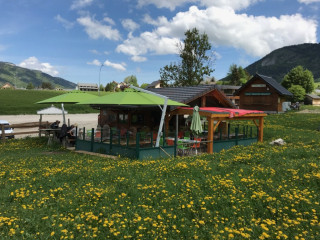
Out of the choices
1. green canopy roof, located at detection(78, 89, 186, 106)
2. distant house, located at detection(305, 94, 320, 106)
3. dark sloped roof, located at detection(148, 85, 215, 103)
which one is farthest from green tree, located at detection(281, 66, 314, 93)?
green canopy roof, located at detection(78, 89, 186, 106)

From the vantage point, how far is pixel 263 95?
44.0m

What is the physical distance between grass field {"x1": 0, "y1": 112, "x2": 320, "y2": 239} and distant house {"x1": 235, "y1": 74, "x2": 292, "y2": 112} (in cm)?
3599

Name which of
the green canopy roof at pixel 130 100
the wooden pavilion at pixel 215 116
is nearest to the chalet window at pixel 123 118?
the wooden pavilion at pixel 215 116

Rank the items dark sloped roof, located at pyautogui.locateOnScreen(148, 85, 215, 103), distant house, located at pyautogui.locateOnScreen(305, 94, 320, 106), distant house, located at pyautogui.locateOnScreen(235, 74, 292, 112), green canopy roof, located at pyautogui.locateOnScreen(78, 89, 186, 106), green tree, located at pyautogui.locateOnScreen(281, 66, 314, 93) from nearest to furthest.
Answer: green canopy roof, located at pyautogui.locateOnScreen(78, 89, 186, 106), dark sloped roof, located at pyautogui.locateOnScreen(148, 85, 215, 103), distant house, located at pyautogui.locateOnScreen(235, 74, 292, 112), distant house, located at pyautogui.locateOnScreen(305, 94, 320, 106), green tree, located at pyautogui.locateOnScreen(281, 66, 314, 93)

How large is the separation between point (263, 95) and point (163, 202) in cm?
4215

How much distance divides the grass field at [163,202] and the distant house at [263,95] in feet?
118

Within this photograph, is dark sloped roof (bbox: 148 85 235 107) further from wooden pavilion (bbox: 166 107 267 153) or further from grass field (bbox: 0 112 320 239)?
grass field (bbox: 0 112 320 239)

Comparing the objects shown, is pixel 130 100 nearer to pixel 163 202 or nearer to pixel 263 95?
pixel 163 202

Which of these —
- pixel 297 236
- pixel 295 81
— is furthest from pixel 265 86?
Result: pixel 297 236

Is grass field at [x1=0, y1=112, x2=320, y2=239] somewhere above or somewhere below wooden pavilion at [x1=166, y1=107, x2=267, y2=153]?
below

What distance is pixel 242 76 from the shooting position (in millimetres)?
107812

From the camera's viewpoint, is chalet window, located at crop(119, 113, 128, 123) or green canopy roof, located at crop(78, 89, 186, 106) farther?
chalet window, located at crop(119, 113, 128, 123)

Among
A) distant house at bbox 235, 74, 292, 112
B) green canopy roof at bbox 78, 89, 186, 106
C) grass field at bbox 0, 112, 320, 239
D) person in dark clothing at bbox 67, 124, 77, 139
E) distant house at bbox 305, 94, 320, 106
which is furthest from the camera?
distant house at bbox 305, 94, 320, 106

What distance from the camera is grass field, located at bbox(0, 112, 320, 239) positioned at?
16.5ft
